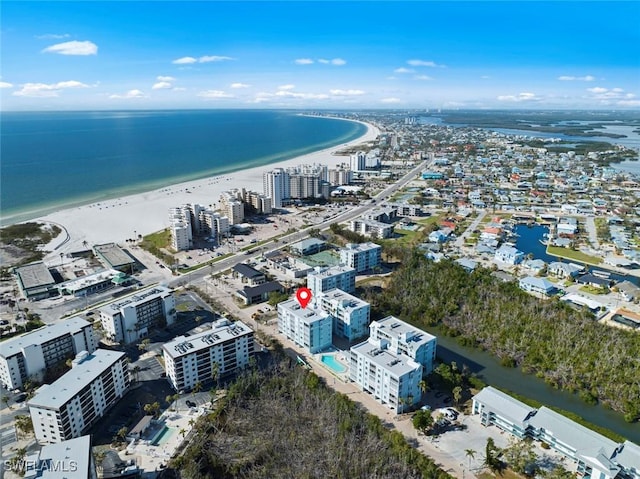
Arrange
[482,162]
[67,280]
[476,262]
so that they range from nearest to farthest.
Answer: [67,280]
[476,262]
[482,162]

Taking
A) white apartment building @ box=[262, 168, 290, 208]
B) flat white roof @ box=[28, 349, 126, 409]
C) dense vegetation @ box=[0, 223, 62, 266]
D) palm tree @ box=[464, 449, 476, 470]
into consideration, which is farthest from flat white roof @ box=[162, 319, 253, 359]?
white apartment building @ box=[262, 168, 290, 208]

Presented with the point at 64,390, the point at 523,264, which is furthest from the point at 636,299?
the point at 64,390

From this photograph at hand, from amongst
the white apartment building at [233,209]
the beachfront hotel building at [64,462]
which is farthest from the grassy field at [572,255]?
the beachfront hotel building at [64,462]

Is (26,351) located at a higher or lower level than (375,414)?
higher

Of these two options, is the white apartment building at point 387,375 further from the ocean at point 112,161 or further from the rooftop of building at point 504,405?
the ocean at point 112,161

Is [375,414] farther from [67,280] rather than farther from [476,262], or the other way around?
[67,280]

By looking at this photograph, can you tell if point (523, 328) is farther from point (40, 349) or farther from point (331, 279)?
point (40, 349)

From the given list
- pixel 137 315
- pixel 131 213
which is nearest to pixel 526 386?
pixel 137 315
